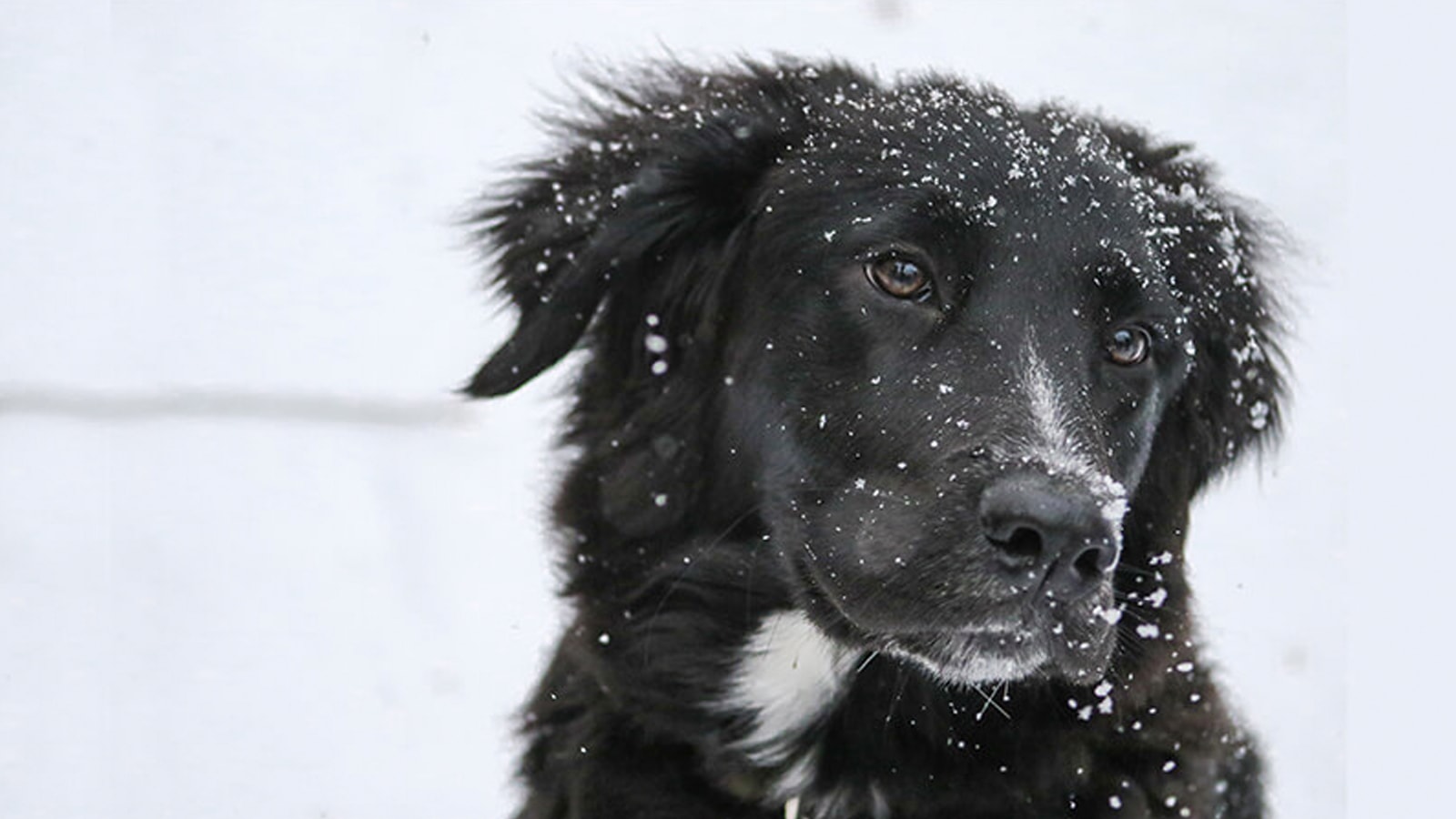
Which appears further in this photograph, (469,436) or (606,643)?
(469,436)

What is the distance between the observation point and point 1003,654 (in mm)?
2955

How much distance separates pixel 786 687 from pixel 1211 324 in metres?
1.14

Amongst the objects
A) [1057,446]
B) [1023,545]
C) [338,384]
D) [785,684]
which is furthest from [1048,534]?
[338,384]

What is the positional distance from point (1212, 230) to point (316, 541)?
258cm

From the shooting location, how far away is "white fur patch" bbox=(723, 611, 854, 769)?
3.42m

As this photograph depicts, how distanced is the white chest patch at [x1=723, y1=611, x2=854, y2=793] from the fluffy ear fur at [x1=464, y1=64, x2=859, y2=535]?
1.06 ft

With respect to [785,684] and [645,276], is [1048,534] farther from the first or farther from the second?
[645,276]

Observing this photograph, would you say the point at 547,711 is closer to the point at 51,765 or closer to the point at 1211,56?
the point at 51,765

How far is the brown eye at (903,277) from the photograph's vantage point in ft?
10.6

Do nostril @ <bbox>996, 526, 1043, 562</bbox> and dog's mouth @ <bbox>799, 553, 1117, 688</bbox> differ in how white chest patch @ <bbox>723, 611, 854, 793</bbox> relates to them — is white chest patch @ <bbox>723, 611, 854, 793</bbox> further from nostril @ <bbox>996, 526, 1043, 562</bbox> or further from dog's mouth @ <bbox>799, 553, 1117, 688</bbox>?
nostril @ <bbox>996, 526, 1043, 562</bbox>

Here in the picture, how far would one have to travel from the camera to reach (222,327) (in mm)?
5207

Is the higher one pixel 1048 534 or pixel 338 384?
pixel 1048 534

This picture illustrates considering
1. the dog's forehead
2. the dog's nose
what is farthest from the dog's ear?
the dog's nose

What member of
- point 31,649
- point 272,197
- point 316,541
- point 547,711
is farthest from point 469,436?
point 547,711
